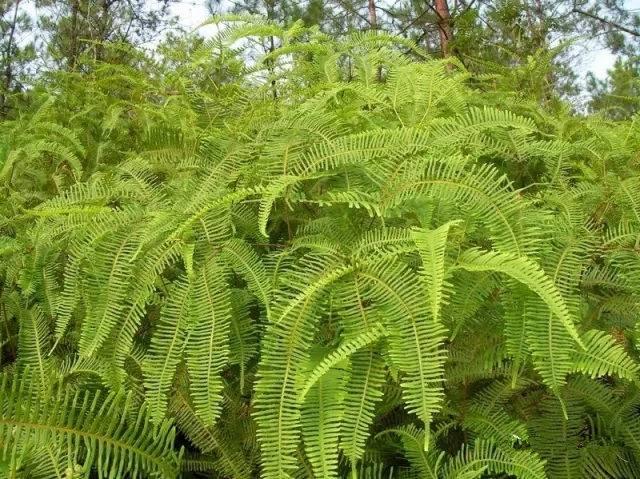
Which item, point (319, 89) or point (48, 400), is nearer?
point (48, 400)

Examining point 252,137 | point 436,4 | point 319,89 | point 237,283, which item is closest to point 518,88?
point 319,89

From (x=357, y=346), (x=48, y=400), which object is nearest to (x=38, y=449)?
(x=48, y=400)

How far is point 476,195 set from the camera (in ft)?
4.07

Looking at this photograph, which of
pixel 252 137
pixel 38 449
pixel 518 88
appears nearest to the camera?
pixel 38 449

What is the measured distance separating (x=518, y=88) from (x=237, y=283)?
241cm

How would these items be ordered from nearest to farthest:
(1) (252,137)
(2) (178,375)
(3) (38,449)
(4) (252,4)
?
(3) (38,449) → (2) (178,375) → (1) (252,137) → (4) (252,4)

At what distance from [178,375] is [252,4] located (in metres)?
13.1

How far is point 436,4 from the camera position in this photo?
21.4ft

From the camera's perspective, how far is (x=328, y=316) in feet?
4.16

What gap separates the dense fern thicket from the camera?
1127 millimetres

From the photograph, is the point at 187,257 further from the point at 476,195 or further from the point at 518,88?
the point at 518,88

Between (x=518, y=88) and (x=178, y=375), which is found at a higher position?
(x=518, y=88)

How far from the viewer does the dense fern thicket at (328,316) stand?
1.13 metres

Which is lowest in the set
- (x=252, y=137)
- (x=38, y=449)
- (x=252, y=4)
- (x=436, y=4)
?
(x=38, y=449)
